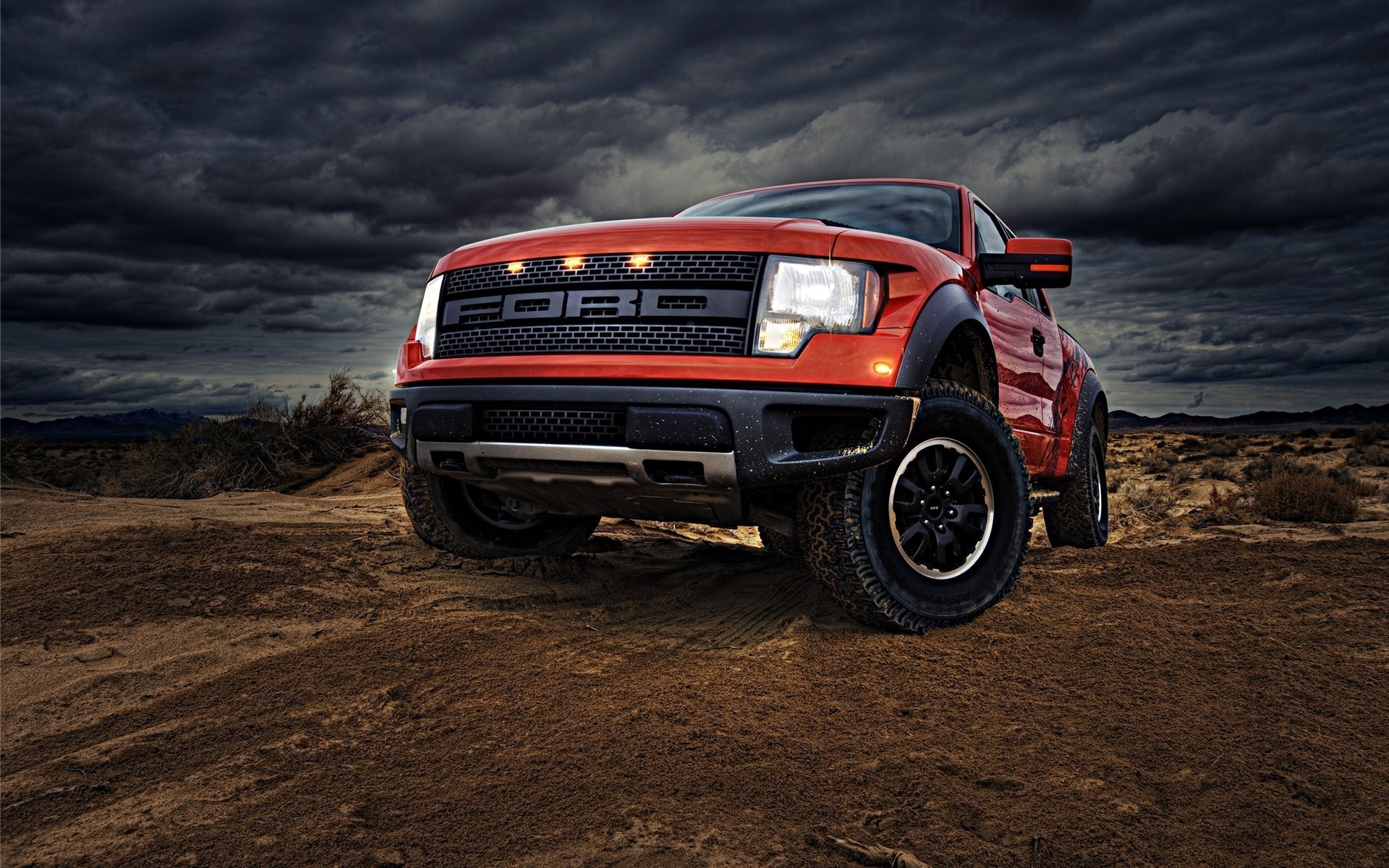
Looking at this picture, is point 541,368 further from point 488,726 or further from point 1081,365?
point 1081,365

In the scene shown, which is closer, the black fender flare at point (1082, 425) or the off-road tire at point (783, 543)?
the off-road tire at point (783, 543)

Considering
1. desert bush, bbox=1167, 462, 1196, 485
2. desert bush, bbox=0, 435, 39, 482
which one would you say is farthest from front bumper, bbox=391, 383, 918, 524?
desert bush, bbox=1167, 462, 1196, 485

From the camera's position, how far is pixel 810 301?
10.6 feet

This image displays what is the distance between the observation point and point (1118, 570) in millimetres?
4805

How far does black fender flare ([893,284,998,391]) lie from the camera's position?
10.9 feet

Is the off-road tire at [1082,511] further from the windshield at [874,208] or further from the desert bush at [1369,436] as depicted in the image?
the desert bush at [1369,436]

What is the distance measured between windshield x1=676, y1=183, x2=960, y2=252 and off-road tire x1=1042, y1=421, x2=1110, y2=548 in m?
2.38

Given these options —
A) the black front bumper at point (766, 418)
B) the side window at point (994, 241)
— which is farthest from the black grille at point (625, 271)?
the side window at point (994, 241)

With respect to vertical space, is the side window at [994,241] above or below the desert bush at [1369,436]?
above

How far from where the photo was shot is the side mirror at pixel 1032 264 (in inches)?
166

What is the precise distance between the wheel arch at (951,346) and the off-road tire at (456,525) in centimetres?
190

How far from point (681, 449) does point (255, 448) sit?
1012cm

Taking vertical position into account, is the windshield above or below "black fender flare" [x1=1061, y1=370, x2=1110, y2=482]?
above

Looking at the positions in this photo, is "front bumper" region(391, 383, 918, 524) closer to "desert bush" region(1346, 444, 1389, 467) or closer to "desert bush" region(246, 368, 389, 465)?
"desert bush" region(246, 368, 389, 465)
